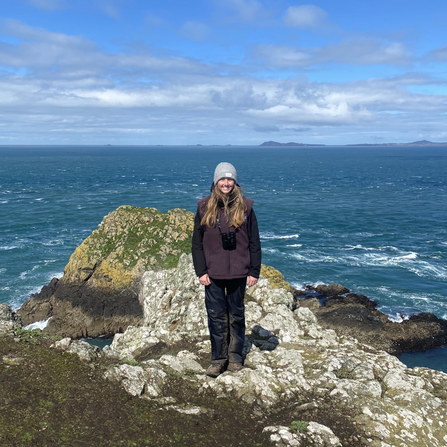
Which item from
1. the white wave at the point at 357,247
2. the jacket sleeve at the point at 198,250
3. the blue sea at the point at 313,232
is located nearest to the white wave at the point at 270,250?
the blue sea at the point at 313,232

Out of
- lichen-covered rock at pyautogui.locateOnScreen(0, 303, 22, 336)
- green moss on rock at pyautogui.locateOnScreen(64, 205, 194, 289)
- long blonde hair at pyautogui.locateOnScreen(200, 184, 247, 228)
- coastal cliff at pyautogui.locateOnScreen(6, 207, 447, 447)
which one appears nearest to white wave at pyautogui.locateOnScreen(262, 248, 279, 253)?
green moss on rock at pyautogui.locateOnScreen(64, 205, 194, 289)

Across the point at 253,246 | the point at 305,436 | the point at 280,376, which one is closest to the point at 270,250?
the point at 280,376

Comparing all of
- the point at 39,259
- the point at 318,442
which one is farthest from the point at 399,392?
the point at 39,259

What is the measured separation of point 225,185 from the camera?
8164 millimetres

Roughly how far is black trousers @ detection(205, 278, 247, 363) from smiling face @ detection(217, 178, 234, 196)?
1.94m

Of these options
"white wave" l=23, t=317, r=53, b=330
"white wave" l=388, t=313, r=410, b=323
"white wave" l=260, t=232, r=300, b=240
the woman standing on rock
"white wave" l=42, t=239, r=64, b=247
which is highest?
the woman standing on rock

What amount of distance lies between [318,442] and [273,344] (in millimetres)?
4661

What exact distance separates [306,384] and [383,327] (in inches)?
865

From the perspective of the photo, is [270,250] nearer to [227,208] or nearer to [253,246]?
[253,246]

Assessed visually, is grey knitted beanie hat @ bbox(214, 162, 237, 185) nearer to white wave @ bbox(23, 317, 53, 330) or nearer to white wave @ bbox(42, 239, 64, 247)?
white wave @ bbox(23, 317, 53, 330)

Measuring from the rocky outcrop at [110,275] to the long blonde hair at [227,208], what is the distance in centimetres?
2115

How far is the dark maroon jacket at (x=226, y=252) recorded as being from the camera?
8.39 metres

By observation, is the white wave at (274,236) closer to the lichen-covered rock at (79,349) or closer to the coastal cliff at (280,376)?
the coastal cliff at (280,376)

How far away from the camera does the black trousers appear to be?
28.7ft
